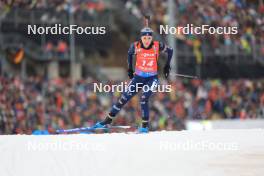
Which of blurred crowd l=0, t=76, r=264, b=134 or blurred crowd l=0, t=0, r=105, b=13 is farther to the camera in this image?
blurred crowd l=0, t=0, r=105, b=13

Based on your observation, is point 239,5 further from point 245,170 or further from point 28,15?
point 245,170

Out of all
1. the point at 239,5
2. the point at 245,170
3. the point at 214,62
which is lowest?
the point at 245,170

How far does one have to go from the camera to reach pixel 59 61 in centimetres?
2403

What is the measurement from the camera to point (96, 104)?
2061 cm

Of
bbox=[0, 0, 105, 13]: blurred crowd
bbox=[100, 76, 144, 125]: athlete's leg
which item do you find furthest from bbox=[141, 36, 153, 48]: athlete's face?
bbox=[0, 0, 105, 13]: blurred crowd

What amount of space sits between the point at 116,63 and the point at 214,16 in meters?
4.10

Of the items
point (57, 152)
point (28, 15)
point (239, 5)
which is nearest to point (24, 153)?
point (57, 152)

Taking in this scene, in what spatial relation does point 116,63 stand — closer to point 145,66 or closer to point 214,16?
point 214,16

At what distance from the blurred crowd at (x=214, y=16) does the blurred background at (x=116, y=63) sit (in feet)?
0.10

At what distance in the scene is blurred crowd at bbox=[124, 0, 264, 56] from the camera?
77.0 feet

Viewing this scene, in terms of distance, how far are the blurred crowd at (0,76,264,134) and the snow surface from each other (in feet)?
25.4

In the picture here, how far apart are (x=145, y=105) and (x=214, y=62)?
1142cm

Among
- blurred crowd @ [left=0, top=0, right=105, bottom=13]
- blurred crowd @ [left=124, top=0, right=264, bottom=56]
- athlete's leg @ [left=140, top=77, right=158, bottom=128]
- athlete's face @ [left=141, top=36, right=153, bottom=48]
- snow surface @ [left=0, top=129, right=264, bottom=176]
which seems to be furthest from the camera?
blurred crowd @ [left=124, top=0, right=264, bottom=56]

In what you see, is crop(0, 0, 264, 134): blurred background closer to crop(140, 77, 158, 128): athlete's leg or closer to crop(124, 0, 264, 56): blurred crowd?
crop(124, 0, 264, 56): blurred crowd
